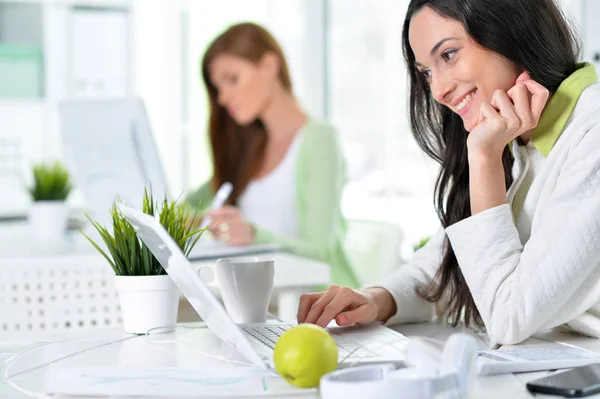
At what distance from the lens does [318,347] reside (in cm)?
93

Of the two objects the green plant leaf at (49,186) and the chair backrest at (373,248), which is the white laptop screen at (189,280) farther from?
the green plant leaf at (49,186)

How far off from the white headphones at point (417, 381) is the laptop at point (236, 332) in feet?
0.60

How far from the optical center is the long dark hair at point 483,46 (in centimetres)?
146

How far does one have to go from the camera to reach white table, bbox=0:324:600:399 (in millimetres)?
994

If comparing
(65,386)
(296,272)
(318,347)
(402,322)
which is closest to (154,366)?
(65,386)

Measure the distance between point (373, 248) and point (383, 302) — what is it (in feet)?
4.17

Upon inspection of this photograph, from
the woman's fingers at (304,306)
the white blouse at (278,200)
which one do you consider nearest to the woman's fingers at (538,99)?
the woman's fingers at (304,306)

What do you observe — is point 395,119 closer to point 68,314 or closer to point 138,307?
point 68,314

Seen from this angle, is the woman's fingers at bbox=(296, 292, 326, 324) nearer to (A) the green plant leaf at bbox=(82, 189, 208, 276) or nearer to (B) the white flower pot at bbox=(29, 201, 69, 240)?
(A) the green plant leaf at bbox=(82, 189, 208, 276)

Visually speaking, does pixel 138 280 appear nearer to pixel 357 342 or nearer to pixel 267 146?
pixel 357 342

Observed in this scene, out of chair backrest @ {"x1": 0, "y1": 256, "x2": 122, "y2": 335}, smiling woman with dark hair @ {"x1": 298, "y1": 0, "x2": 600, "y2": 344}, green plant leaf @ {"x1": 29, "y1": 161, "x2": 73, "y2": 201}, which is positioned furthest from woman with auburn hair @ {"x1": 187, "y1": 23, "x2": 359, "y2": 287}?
smiling woman with dark hair @ {"x1": 298, "y1": 0, "x2": 600, "y2": 344}

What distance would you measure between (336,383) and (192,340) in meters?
0.52

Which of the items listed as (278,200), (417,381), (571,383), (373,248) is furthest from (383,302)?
(278,200)

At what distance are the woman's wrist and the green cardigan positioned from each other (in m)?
1.31
